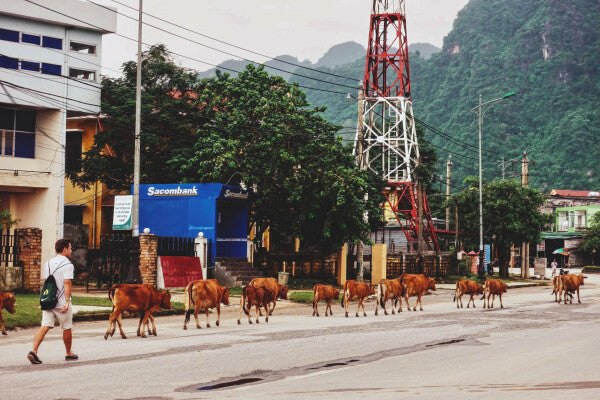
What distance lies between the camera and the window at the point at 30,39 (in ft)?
116

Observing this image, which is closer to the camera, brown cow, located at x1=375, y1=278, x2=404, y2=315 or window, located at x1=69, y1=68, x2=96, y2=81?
brown cow, located at x1=375, y1=278, x2=404, y2=315

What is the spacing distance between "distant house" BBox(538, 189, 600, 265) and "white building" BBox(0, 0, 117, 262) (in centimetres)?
7553

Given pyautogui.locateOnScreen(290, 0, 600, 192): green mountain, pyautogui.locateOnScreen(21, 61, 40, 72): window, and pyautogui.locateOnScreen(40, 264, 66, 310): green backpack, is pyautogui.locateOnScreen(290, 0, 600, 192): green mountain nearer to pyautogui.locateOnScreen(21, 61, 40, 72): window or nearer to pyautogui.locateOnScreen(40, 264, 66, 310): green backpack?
pyautogui.locateOnScreen(21, 61, 40, 72): window

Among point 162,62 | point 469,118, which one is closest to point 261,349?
point 162,62

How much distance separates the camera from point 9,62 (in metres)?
34.5

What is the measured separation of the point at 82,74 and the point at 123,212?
1075cm

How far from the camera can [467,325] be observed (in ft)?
66.0

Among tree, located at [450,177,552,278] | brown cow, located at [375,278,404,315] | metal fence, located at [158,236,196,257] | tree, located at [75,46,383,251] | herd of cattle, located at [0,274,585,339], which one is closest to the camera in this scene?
herd of cattle, located at [0,274,585,339]

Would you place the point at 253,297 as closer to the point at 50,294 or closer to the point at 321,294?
the point at 321,294

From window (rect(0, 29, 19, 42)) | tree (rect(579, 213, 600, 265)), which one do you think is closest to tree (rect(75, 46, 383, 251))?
window (rect(0, 29, 19, 42))

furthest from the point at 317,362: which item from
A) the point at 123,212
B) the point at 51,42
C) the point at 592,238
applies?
the point at 592,238

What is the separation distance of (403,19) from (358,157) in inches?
779

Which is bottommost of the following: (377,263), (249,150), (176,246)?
(377,263)

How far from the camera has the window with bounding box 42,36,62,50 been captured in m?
36.2
